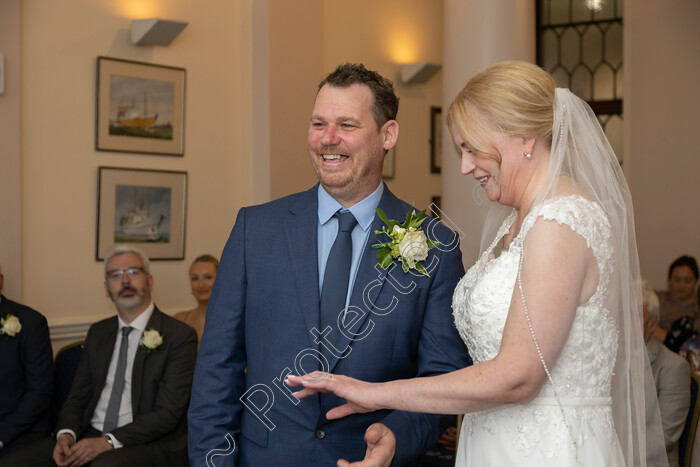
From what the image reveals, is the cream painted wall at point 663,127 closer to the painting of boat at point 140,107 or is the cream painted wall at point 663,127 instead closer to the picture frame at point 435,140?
the picture frame at point 435,140

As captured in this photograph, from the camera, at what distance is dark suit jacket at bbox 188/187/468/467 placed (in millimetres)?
2242

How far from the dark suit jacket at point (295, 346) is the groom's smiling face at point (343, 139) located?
15 centimetres

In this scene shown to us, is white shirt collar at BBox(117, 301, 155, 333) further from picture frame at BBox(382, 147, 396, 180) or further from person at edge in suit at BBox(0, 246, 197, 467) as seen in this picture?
picture frame at BBox(382, 147, 396, 180)

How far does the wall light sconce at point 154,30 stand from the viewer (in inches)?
230

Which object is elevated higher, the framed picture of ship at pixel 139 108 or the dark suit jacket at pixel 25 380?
the framed picture of ship at pixel 139 108

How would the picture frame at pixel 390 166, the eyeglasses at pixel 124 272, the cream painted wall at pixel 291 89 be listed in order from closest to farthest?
the eyeglasses at pixel 124 272 < the cream painted wall at pixel 291 89 < the picture frame at pixel 390 166

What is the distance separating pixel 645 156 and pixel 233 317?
6.55 m

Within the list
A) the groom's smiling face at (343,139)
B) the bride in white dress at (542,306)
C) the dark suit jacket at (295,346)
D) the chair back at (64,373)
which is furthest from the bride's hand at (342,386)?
the chair back at (64,373)

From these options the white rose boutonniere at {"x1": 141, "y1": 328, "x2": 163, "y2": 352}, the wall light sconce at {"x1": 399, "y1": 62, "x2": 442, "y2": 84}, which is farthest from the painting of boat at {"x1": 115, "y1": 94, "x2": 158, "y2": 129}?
the wall light sconce at {"x1": 399, "y1": 62, "x2": 442, "y2": 84}

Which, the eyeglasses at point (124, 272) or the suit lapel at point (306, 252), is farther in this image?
the eyeglasses at point (124, 272)

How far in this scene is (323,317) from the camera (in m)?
2.28

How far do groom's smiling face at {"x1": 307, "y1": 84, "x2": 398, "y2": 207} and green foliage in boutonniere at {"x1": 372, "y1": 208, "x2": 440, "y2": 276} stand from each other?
0.14m

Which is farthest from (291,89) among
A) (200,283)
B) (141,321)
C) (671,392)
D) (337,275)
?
(337,275)

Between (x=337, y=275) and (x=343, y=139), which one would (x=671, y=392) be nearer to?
(x=337, y=275)
